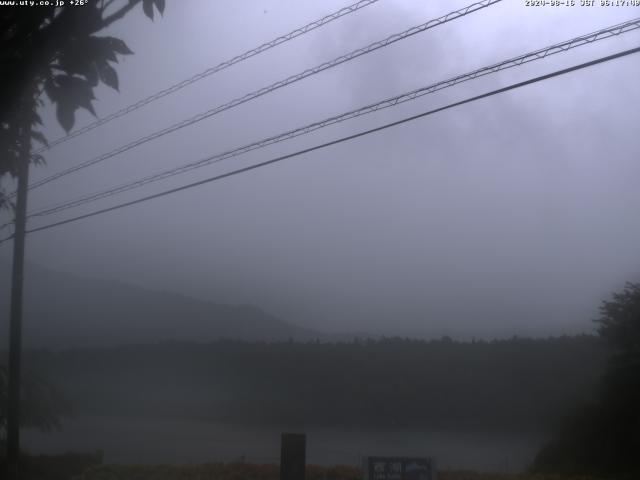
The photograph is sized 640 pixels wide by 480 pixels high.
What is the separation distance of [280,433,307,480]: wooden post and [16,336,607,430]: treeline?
9.43 metres

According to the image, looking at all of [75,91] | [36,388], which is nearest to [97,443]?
[36,388]

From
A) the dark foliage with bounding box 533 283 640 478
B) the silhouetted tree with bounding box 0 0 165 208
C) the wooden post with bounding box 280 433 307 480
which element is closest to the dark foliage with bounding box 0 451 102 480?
the wooden post with bounding box 280 433 307 480

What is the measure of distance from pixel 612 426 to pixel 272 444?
27.4ft

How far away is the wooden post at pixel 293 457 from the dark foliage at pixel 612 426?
692cm

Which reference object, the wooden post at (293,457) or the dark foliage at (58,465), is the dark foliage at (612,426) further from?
the dark foliage at (58,465)

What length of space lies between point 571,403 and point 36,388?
11988 millimetres

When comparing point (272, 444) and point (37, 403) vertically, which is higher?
point (37, 403)

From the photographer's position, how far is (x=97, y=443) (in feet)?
70.2

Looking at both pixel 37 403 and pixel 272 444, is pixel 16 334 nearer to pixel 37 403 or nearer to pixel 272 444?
pixel 37 403

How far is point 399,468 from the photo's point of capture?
8.84m

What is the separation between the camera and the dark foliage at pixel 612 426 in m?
15.2

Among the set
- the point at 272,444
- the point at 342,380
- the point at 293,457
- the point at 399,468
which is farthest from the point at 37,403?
→ the point at 342,380

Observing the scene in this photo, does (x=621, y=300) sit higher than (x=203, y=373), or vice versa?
(x=621, y=300)

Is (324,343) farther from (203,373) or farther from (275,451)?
(275,451)
